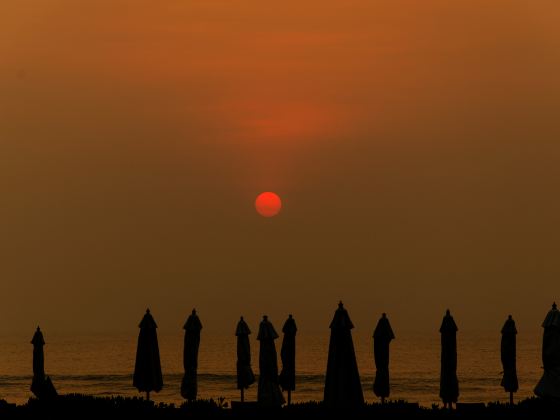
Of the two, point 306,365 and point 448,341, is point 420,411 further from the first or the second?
point 306,365

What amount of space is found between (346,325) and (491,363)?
10307 centimetres

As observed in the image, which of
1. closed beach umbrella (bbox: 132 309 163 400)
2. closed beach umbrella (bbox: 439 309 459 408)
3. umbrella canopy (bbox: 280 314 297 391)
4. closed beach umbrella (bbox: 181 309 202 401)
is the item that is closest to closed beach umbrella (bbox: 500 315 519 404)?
closed beach umbrella (bbox: 439 309 459 408)

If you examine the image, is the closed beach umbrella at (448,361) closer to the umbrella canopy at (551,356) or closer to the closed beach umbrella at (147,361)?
the umbrella canopy at (551,356)

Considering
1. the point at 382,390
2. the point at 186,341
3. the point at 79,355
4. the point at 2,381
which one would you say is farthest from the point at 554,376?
the point at 79,355

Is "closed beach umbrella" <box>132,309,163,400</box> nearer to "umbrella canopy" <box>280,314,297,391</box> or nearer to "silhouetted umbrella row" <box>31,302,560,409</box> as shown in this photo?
"silhouetted umbrella row" <box>31,302,560,409</box>

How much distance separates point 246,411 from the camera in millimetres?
32344

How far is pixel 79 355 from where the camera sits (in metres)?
160

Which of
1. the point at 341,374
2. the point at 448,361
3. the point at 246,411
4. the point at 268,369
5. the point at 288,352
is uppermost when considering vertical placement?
the point at 288,352

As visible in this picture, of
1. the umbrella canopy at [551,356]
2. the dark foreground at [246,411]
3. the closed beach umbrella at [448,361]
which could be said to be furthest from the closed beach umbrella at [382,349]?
the umbrella canopy at [551,356]

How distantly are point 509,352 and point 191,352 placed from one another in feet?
30.4

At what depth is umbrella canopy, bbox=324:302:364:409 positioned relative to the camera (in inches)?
1163

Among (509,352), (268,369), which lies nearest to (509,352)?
(509,352)

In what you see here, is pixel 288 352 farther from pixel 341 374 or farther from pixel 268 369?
pixel 341 374

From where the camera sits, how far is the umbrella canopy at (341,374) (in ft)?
96.9
